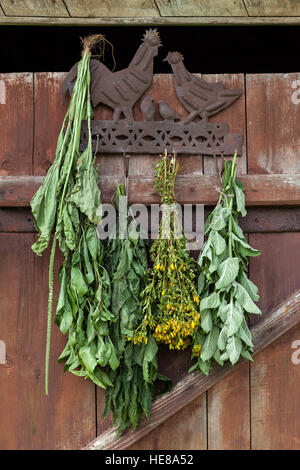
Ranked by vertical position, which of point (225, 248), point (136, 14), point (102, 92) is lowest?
point (225, 248)

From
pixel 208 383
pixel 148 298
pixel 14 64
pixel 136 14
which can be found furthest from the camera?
pixel 14 64

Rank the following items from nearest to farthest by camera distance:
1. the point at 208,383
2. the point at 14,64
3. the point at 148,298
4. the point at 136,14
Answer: the point at 148,298, the point at 208,383, the point at 136,14, the point at 14,64

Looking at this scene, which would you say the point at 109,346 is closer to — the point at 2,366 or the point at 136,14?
the point at 2,366

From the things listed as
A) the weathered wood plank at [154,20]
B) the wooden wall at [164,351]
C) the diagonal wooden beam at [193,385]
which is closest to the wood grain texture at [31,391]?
the wooden wall at [164,351]

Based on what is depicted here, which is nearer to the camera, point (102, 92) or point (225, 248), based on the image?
point (225, 248)

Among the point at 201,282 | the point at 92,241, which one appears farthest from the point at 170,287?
the point at 92,241

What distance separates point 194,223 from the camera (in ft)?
7.41

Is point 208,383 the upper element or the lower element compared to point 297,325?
lower

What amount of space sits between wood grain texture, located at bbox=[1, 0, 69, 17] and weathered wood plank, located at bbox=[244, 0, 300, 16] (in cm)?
93

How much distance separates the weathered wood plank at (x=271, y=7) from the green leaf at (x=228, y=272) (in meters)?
1.28

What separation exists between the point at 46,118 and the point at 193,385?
145cm

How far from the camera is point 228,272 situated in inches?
77.4
